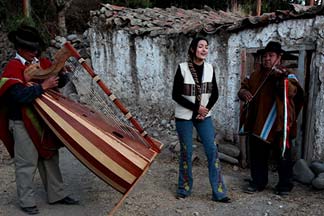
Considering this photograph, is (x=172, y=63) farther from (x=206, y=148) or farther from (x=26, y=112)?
(x=26, y=112)

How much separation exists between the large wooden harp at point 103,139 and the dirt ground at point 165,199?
2.39ft

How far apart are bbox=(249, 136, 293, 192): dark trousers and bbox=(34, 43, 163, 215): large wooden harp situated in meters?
1.42

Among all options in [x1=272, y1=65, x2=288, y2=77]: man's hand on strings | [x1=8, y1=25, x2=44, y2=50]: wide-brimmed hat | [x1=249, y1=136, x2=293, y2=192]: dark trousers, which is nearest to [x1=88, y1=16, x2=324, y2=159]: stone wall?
[x1=249, y1=136, x2=293, y2=192]: dark trousers

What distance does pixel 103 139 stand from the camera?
3473 millimetres

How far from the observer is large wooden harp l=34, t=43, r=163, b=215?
3.39 meters

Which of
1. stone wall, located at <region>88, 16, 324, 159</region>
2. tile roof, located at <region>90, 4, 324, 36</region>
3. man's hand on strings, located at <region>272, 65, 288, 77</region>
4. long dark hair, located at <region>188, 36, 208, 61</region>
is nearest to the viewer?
long dark hair, located at <region>188, 36, 208, 61</region>

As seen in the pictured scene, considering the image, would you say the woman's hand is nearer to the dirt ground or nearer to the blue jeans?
the blue jeans

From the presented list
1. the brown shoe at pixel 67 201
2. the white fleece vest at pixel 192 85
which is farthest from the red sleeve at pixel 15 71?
the white fleece vest at pixel 192 85

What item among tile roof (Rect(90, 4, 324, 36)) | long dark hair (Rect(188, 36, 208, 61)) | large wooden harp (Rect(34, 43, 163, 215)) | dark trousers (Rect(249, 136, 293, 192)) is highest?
tile roof (Rect(90, 4, 324, 36))

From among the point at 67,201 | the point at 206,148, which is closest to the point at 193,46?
the point at 206,148

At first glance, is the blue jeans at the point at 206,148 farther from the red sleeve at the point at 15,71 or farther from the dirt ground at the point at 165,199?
the red sleeve at the point at 15,71

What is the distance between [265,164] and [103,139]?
2.02 meters

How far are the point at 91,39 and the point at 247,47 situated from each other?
4762 mm

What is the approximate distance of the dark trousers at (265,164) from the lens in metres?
4.40
